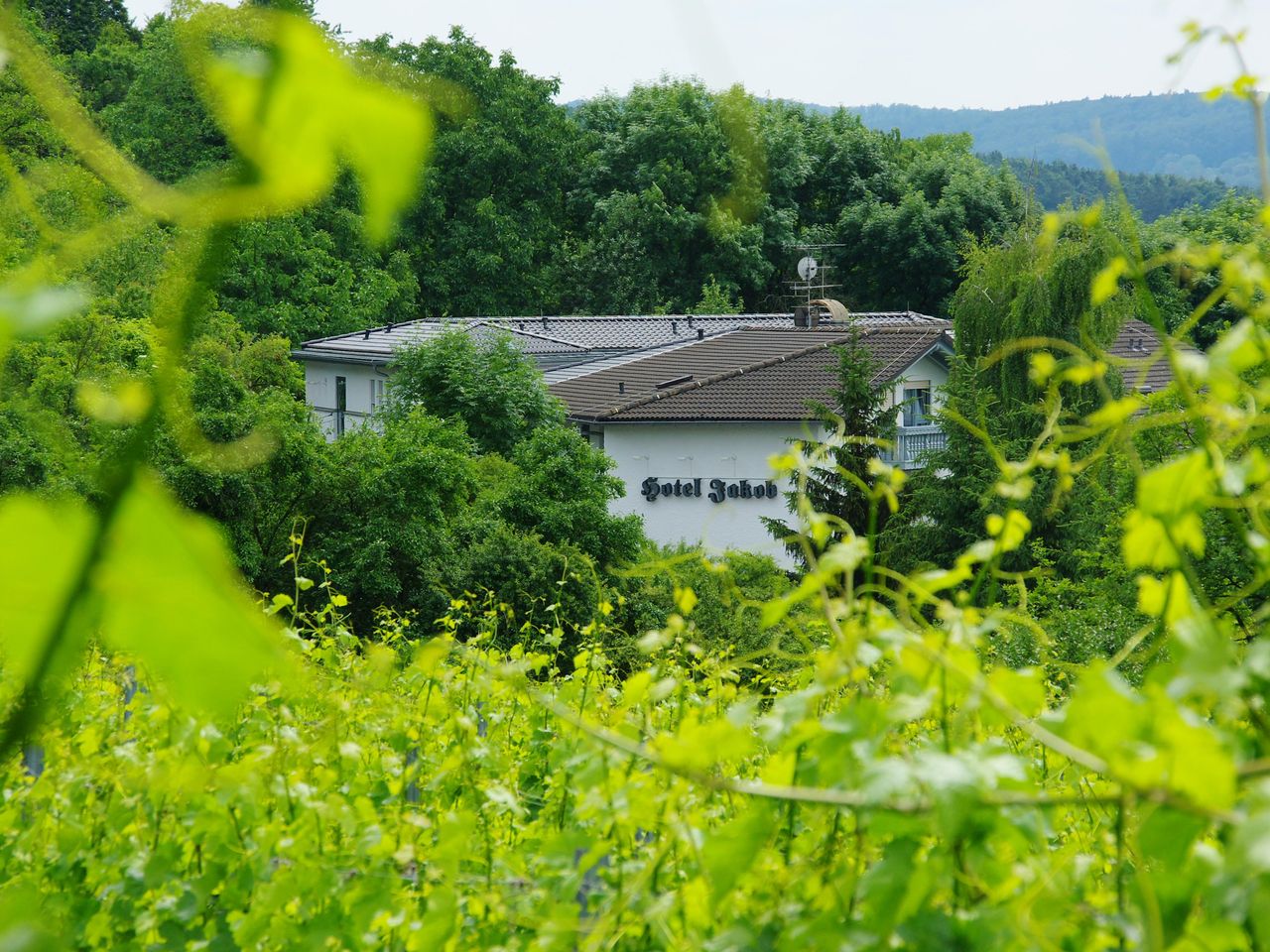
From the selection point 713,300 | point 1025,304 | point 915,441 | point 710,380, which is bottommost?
point 915,441

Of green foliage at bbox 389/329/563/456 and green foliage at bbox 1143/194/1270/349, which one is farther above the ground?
green foliage at bbox 1143/194/1270/349

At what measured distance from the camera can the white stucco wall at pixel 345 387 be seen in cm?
2434

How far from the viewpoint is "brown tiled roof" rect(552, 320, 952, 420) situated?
21219 millimetres

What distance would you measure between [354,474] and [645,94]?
2252 cm

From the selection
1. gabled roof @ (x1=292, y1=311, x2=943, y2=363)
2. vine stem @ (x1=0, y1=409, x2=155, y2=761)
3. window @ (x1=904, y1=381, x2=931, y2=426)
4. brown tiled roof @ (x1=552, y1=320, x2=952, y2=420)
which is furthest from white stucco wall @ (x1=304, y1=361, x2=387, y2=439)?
vine stem @ (x1=0, y1=409, x2=155, y2=761)

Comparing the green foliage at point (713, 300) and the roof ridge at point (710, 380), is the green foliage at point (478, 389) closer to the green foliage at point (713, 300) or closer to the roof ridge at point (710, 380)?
the roof ridge at point (710, 380)

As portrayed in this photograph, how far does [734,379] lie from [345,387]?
7.77 m

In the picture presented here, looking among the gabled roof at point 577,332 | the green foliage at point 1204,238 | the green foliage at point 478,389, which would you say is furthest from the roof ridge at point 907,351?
the green foliage at point 478,389

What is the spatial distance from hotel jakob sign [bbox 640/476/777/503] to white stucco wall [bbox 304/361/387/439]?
5.31 m

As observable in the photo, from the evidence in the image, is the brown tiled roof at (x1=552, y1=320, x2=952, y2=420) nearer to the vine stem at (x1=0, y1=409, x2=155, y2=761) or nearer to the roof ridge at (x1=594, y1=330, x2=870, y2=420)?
the roof ridge at (x1=594, y1=330, x2=870, y2=420)

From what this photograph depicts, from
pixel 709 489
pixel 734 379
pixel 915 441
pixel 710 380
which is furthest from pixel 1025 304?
pixel 710 380

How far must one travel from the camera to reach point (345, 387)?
83.3 feet

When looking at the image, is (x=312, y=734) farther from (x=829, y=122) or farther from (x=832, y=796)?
(x=829, y=122)

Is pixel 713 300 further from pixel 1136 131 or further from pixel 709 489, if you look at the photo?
pixel 1136 131
